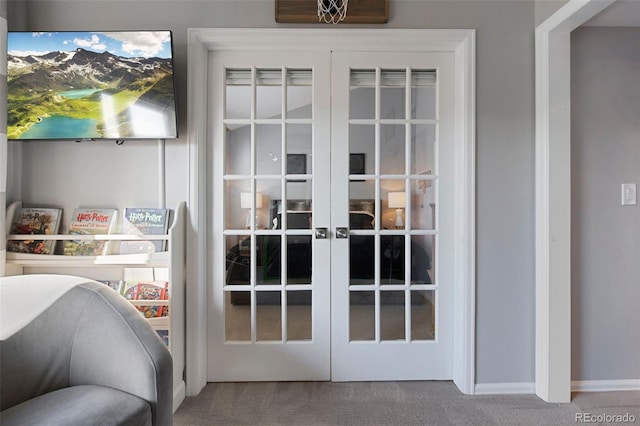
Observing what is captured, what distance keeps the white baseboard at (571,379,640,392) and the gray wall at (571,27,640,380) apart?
0.03 m

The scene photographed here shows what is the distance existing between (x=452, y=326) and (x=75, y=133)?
2413mm

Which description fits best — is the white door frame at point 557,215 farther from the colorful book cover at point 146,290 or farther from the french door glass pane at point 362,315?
the colorful book cover at point 146,290

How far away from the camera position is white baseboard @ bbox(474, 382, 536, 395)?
1.87 meters

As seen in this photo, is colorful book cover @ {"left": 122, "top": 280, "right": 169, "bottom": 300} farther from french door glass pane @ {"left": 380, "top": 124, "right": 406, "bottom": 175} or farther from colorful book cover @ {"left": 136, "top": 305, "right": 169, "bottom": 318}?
french door glass pane @ {"left": 380, "top": 124, "right": 406, "bottom": 175}

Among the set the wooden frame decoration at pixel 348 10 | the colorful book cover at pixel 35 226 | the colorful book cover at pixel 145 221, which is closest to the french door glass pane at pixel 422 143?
the wooden frame decoration at pixel 348 10

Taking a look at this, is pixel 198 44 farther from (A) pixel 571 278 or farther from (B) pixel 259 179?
(A) pixel 571 278

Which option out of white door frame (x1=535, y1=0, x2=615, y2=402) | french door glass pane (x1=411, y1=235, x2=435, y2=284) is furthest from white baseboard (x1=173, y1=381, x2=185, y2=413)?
white door frame (x1=535, y1=0, x2=615, y2=402)

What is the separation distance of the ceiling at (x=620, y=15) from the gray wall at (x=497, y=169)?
0.35 meters

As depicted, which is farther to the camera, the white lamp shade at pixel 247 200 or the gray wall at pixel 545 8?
the white lamp shade at pixel 247 200

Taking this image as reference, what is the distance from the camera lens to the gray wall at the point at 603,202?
6.21 ft

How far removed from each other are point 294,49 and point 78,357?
1.83 metres

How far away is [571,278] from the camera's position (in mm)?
1896

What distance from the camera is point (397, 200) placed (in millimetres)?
1986

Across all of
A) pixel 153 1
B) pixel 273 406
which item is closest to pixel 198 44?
pixel 153 1
